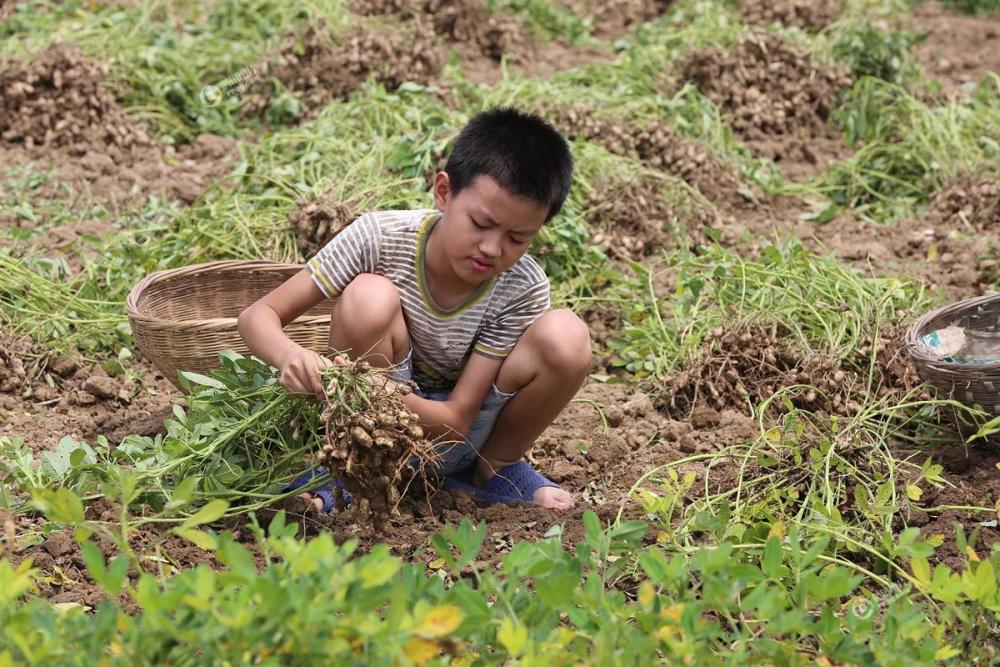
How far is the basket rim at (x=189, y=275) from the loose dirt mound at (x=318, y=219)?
10.0 inches

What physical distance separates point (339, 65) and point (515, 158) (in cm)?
278

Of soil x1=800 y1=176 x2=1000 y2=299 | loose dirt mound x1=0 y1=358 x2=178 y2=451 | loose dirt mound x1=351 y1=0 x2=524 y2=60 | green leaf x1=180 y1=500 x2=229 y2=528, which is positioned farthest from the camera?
loose dirt mound x1=351 y1=0 x2=524 y2=60

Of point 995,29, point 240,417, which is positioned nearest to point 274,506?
point 240,417

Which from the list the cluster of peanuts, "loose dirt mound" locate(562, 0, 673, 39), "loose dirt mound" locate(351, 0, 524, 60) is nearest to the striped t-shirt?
the cluster of peanuts

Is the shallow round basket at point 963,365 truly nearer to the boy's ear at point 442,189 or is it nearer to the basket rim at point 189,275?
the boy's ear at point 442,189

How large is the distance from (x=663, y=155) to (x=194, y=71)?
2.23 meters

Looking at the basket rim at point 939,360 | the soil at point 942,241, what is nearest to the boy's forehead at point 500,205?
the basket rim at point 939,360

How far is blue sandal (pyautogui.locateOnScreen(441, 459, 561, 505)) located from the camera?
3098mm

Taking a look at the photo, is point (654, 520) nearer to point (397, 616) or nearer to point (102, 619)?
point (397, 616)

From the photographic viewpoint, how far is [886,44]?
586 cm

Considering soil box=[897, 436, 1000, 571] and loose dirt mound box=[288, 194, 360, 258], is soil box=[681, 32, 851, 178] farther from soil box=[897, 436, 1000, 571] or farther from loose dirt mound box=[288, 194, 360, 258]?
soil box=[897, 436, 1000, 571]

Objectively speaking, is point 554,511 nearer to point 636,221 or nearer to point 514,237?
point 514,237

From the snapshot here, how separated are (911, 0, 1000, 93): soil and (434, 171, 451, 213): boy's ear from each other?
3860mm

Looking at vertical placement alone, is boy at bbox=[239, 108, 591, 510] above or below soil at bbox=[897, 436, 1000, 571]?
above
